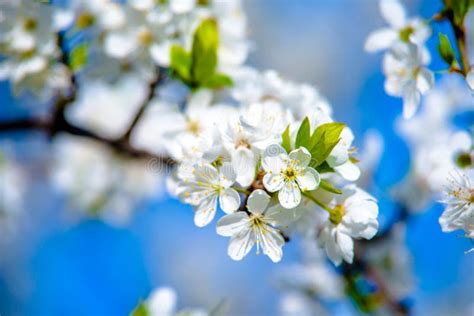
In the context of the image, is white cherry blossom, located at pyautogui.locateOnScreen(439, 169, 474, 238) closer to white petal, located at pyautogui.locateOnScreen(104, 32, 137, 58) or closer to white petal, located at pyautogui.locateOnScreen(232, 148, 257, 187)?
white petal, located at pyautogui.locateOnScreen(232, 148, 257, 187)

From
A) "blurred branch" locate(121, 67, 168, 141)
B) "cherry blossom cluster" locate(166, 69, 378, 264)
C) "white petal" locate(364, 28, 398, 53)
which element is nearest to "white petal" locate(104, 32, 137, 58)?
"blurred branch" locate(121, 67, 168, 141)

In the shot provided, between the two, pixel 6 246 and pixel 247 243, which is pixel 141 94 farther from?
pixel 6 246

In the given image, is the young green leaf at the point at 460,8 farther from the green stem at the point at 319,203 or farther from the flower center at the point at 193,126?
the flower center at the point at 193,126

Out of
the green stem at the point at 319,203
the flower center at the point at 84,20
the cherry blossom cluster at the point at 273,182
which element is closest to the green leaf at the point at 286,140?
the cherry blossom cluster at the point at 273,182

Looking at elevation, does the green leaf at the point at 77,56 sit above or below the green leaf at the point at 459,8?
below

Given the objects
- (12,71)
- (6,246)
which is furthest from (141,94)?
(6,246)

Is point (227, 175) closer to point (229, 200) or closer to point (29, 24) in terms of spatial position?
point (229, 200)
